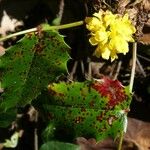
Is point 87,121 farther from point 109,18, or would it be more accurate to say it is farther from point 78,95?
point 109,18

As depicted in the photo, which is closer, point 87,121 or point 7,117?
point 87,121

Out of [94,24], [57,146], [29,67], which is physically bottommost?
[57,146]

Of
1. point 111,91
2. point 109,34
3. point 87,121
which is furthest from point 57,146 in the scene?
point 109,34

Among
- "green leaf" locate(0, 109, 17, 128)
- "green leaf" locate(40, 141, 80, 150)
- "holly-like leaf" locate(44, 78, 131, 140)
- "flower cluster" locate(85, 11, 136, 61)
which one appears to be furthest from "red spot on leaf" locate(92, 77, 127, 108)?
"green leaf" locate(0, 109, 17, 128)

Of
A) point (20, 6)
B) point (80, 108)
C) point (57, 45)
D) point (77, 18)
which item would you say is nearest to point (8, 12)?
point (20, 6)

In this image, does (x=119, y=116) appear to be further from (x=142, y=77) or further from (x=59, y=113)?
(x=142, y=77)

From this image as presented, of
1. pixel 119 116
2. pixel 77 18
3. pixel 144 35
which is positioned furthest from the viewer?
pixel 77 18

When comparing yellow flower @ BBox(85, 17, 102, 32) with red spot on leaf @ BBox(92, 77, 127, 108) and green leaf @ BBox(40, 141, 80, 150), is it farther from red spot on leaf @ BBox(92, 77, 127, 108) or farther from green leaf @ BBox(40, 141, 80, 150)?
green leaf @ BBox(40, 141, 80, 150)
